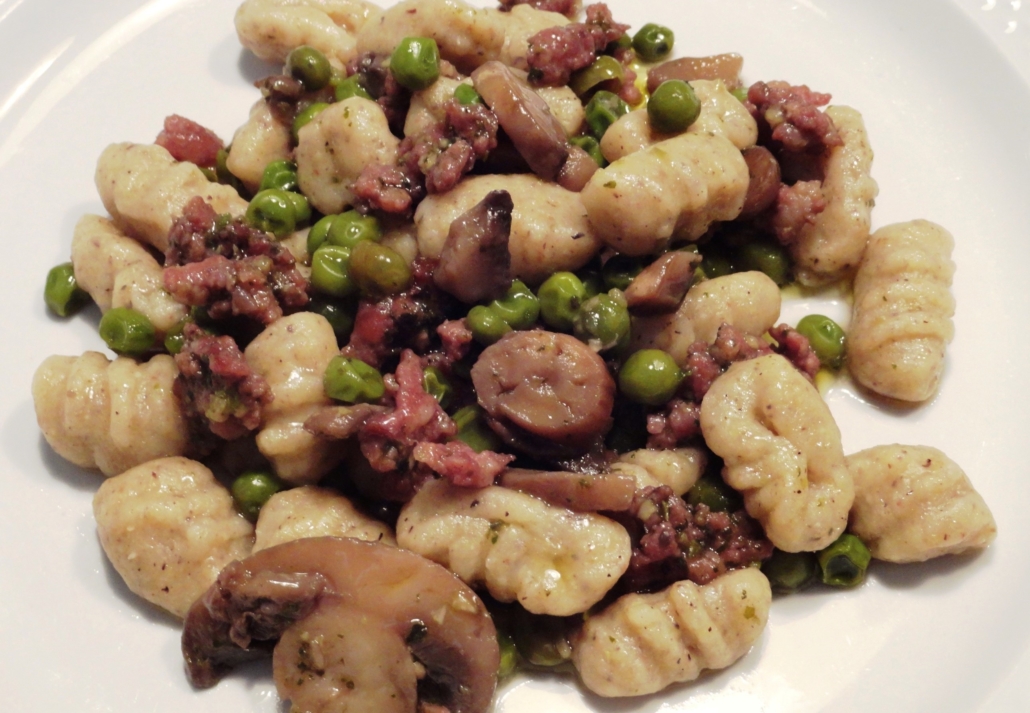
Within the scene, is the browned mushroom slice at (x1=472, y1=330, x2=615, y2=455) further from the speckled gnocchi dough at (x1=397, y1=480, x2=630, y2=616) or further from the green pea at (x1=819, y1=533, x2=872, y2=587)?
the green pea at (x1=819, y1=533, x2=872, y2=587)

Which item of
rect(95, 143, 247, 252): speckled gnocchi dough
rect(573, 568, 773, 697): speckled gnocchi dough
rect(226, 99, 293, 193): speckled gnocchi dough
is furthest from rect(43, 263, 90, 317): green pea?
rect(573, 568, 773, 697): speckled gnocchi dough

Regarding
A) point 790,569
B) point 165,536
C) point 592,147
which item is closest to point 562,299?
point 592,147

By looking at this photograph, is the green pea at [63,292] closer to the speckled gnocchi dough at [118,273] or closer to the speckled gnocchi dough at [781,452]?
the speckled gnocchi dough at [118,273]

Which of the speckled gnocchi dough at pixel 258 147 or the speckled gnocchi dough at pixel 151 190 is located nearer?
the speckled gnocchi dough at pixel 151 190

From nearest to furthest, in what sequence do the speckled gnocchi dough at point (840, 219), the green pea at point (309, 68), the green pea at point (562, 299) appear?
the green pea at point (562, 299) < the speckled gnocchi dough at point (840, 219) < the green pea at point (309, 68)

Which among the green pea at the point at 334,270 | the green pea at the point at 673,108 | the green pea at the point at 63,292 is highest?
the green pea at the point at 673,108

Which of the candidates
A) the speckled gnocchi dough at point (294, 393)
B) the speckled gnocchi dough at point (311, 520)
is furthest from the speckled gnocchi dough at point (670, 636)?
the speckled gnocchi dough at point (294, 393)
